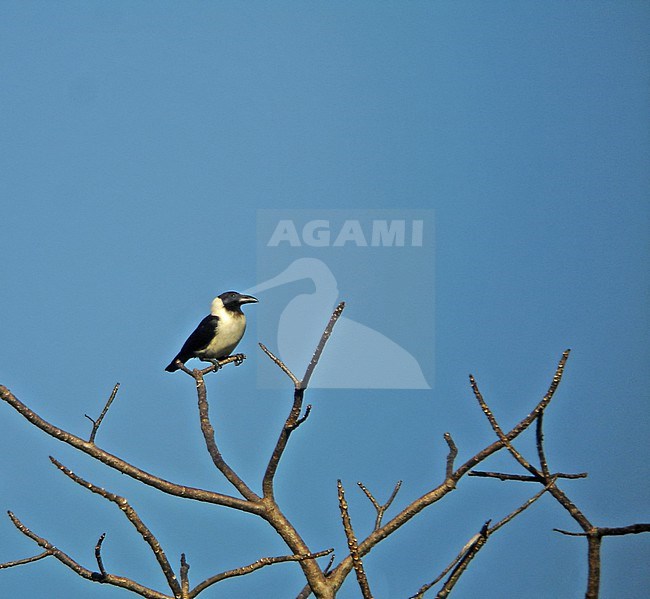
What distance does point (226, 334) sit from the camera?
3.81 m

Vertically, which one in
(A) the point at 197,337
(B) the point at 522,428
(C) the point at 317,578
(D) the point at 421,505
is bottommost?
(C) the point at 317,578

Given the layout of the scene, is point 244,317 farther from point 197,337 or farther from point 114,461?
point 114,461

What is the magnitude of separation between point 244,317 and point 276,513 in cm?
240

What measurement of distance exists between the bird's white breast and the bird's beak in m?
0.08

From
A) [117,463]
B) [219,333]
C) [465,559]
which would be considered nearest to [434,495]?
[465,559]

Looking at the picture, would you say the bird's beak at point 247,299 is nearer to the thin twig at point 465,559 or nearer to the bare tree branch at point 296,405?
the bare tree branch at point 296,405

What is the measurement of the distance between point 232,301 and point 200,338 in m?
0.21

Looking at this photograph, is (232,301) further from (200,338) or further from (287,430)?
(287,430)

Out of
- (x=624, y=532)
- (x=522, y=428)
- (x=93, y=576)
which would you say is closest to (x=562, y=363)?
(x=522, y=428)

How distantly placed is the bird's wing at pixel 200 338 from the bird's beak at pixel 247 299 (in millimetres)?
126

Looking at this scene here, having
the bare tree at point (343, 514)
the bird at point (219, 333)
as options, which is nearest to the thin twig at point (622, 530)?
the bare tree at point (343, 514)

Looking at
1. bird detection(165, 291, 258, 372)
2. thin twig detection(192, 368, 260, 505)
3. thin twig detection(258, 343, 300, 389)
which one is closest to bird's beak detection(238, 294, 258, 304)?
bird detection(165, 291, 258, 372)

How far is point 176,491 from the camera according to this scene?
1474 millimetres

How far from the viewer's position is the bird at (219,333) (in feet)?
12.5
